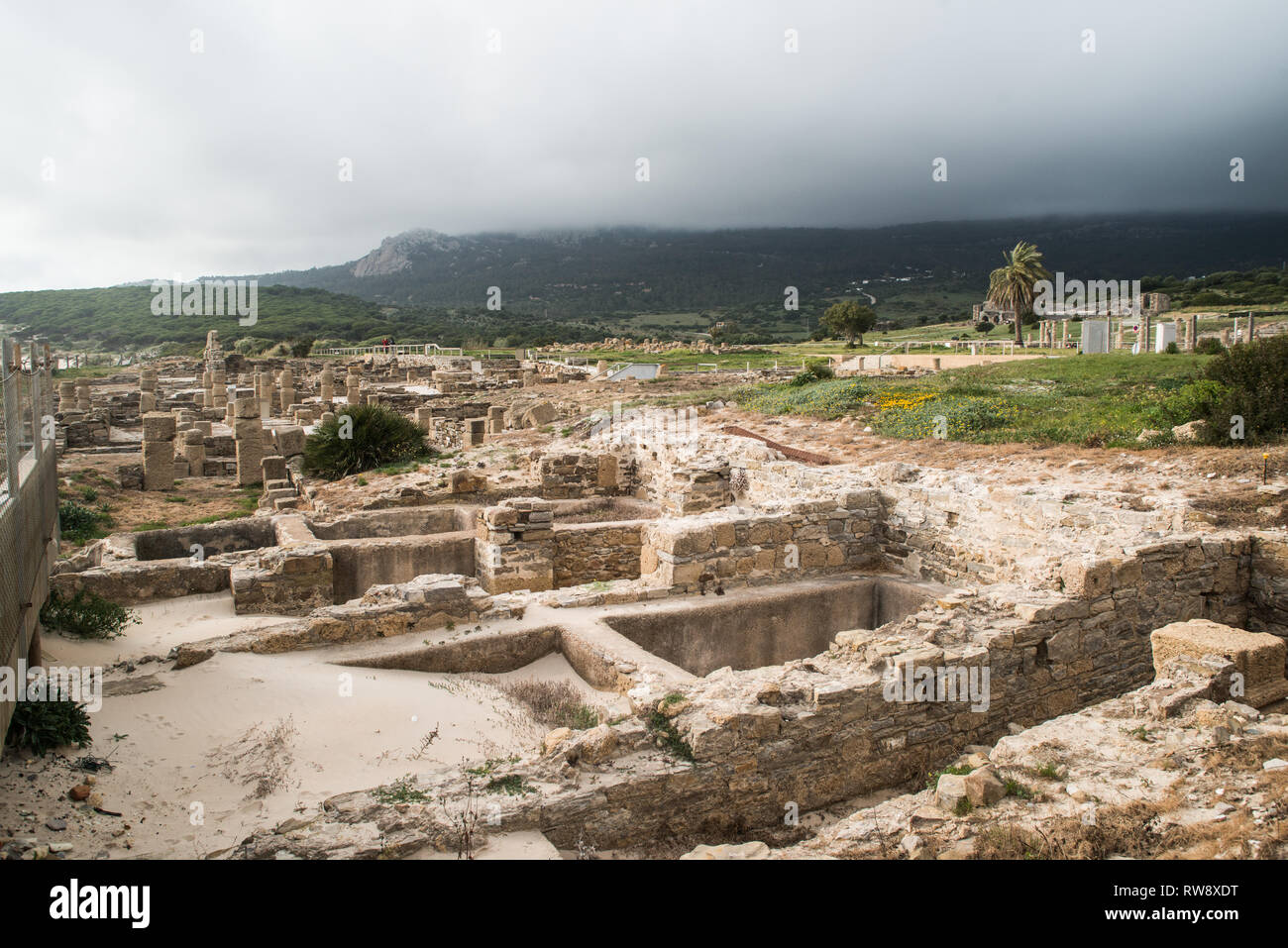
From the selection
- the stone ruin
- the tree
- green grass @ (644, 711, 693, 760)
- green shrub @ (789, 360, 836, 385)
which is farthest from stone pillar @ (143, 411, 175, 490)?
the tree

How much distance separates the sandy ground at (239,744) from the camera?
180 inches

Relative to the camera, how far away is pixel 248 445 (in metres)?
21.9

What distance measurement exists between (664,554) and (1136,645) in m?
4.59

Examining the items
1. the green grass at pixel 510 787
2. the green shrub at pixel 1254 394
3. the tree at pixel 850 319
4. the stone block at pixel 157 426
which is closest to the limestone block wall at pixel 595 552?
the green grass at pixel 510 787

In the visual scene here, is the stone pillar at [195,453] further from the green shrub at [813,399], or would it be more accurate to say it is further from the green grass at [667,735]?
the green grass at [667,735]

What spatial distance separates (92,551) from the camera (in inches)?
443

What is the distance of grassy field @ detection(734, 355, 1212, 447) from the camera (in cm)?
1678

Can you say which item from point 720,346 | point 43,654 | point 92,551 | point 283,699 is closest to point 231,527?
point 92,551

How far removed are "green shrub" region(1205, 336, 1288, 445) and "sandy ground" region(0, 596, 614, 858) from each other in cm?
1213

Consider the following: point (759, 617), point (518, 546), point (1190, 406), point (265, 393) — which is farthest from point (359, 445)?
point (265, 393)

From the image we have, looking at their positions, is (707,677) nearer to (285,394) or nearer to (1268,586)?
(1268,586)

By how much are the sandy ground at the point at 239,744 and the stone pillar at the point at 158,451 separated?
1442cm

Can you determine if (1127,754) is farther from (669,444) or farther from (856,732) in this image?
(669,444)

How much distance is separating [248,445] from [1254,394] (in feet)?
71.9
